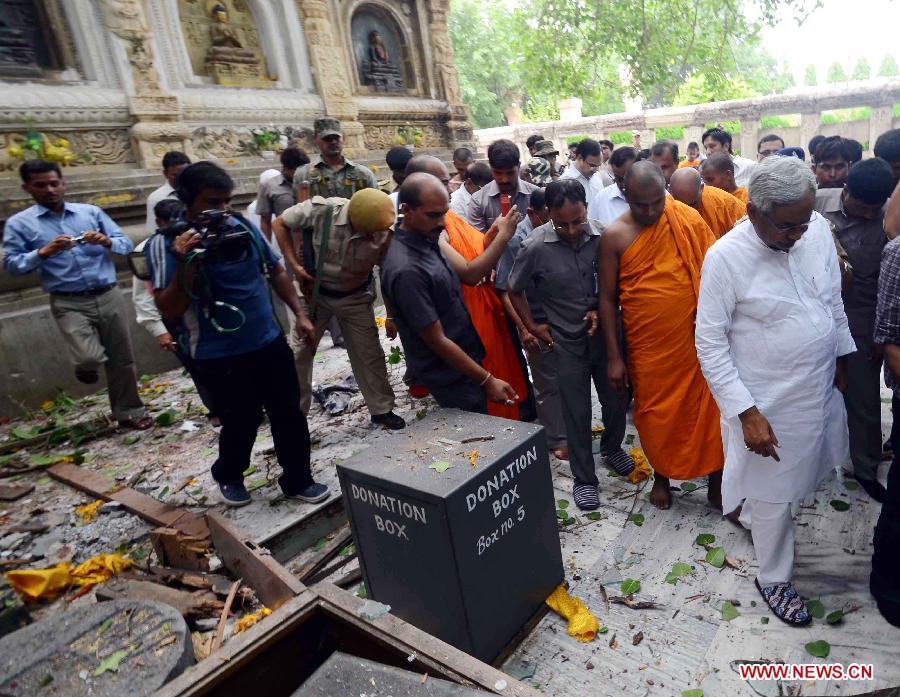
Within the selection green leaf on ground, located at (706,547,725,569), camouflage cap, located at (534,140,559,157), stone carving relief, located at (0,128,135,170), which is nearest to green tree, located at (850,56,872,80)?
camouflage cap, located at (534,140,559,157)

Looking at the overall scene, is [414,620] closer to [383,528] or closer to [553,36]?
[383,528]

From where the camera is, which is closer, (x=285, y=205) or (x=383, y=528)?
(x=383, y=528)

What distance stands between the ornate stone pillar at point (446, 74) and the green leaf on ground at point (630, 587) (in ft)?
31.0

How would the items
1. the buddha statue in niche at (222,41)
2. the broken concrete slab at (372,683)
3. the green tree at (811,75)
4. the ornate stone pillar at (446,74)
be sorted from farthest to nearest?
the green tree at (811,75) → the ornate stone pillar at (446,74) → the buddha statue in niche at (222,41) → the broken concrete slab at (372,683)

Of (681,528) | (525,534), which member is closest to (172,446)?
(525,534)

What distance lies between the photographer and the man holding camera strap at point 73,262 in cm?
432

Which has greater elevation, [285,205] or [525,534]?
[285,205]

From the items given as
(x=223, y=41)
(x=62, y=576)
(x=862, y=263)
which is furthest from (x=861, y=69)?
(x=62, y=576)

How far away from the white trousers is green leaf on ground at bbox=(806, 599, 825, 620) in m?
0.15

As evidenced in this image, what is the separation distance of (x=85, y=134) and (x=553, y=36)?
36.3 ft

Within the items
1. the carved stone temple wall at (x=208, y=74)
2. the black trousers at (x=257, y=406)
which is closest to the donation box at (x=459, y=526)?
the black trousers at (x=257, y=406)

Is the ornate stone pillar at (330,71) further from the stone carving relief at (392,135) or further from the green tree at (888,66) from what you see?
the green tree at (888,66)

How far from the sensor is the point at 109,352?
15.6 ft

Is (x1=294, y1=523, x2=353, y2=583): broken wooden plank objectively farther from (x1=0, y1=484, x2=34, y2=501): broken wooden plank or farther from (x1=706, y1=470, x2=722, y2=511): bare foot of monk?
(x1=0, y1=484, x2=34, y2=501): broken wooden plank
